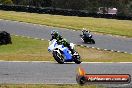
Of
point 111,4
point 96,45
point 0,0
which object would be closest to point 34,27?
point 96,45

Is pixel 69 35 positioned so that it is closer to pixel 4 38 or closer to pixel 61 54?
pixel 4 38

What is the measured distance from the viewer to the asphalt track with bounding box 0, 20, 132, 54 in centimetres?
2855

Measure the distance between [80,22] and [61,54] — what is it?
27.2m

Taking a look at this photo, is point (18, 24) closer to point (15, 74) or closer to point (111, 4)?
point (15, 74)

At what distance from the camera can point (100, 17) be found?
4988 centimetres

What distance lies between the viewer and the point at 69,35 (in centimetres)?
3372

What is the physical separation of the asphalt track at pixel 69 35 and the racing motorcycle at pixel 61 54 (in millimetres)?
9424

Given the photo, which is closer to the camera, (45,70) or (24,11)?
(45,70)

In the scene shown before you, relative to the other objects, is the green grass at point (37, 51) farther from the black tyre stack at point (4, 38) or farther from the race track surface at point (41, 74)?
the race track surface at point (41, 74)

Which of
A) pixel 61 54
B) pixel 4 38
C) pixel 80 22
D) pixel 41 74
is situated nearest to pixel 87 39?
pixel 4 38

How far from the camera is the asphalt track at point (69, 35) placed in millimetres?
28548

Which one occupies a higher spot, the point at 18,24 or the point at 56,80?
the point at 56,80

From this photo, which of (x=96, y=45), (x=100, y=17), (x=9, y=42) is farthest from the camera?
(x=100, y=17)

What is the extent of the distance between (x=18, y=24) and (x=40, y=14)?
11087 millimetres
